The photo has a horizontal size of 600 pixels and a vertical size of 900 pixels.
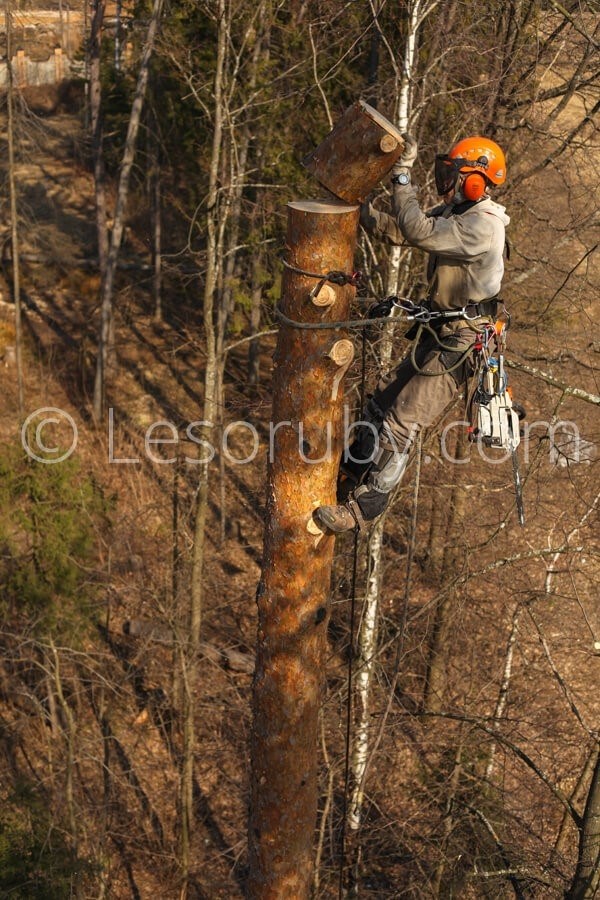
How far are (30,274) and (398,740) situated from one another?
1683 cm

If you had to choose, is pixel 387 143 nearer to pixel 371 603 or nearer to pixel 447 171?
pixel 447 171

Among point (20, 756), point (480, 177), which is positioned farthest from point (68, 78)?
point (480, 177)

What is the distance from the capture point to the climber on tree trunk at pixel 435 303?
4.70 m

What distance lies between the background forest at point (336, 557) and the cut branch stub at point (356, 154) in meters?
2.98

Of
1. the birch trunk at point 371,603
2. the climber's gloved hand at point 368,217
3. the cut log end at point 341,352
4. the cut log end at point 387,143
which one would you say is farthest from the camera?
the birch trunk at point 371,603

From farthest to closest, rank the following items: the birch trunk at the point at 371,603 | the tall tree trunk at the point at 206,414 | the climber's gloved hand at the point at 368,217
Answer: the tall tree trunk at the point at 206,414, the birch trunk at the point at 371,603, the climber's gloved hand at the point at 368,217

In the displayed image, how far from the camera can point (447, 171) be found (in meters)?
4.90

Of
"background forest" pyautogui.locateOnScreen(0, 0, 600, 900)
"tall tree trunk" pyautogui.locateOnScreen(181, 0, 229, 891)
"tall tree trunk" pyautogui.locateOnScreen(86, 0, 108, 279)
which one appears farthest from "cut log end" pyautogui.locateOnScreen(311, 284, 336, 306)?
"tall tree trunk" pyautogui.locateOnScreen(86, 0, 108, 279)

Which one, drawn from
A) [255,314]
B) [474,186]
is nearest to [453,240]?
[474,186]

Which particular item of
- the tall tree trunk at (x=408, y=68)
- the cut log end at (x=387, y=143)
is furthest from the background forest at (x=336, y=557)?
the cut log end at (x=387, y=143)

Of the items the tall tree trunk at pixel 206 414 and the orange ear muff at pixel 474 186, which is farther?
the tall tree trunk at pixel 206 414

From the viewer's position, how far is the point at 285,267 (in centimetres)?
411

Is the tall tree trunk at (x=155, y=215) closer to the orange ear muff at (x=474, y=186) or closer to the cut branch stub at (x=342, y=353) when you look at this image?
the orange ear muff at (x=474, y=186)

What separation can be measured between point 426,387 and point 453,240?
857mm
